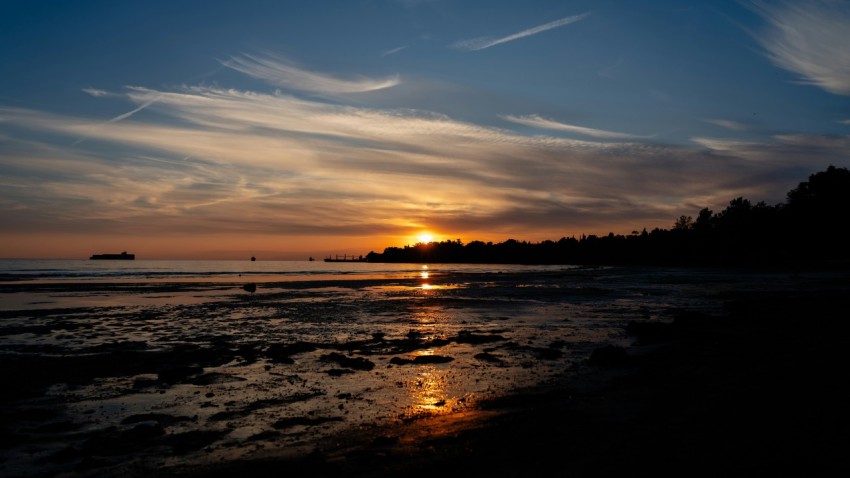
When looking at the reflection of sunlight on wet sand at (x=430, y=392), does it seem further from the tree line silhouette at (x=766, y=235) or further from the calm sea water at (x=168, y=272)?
the tree line silhouette at (x=766, y=235)

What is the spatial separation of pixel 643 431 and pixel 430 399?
172 inches

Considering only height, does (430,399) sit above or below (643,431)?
below

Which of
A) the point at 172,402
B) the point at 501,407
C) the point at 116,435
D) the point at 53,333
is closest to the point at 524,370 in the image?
the point at 501,407

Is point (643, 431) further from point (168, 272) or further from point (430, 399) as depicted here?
point (168, 272)

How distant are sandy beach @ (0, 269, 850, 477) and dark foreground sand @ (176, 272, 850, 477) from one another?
0.13 feet

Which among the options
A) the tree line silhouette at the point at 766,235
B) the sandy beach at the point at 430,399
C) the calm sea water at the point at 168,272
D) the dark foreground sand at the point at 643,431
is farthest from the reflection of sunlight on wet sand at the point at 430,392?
Result: the tree line silhouette at the point at 766,235

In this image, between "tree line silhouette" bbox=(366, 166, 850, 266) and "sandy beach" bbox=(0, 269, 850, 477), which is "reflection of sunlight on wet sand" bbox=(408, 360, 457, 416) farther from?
"tree line silhouette" bbox=(366, 166, 850, 266)

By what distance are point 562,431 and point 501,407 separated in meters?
1.98

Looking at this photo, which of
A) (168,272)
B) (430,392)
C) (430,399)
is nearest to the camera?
(430,399)

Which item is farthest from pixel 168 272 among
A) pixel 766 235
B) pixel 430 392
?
pixel 766 235

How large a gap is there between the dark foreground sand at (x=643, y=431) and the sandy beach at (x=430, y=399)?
0.04 metres

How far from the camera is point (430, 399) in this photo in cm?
1130

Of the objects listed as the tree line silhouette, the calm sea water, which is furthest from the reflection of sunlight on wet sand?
the tree line silhouette

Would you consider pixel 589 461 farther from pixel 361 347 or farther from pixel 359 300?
pixel 359 300
